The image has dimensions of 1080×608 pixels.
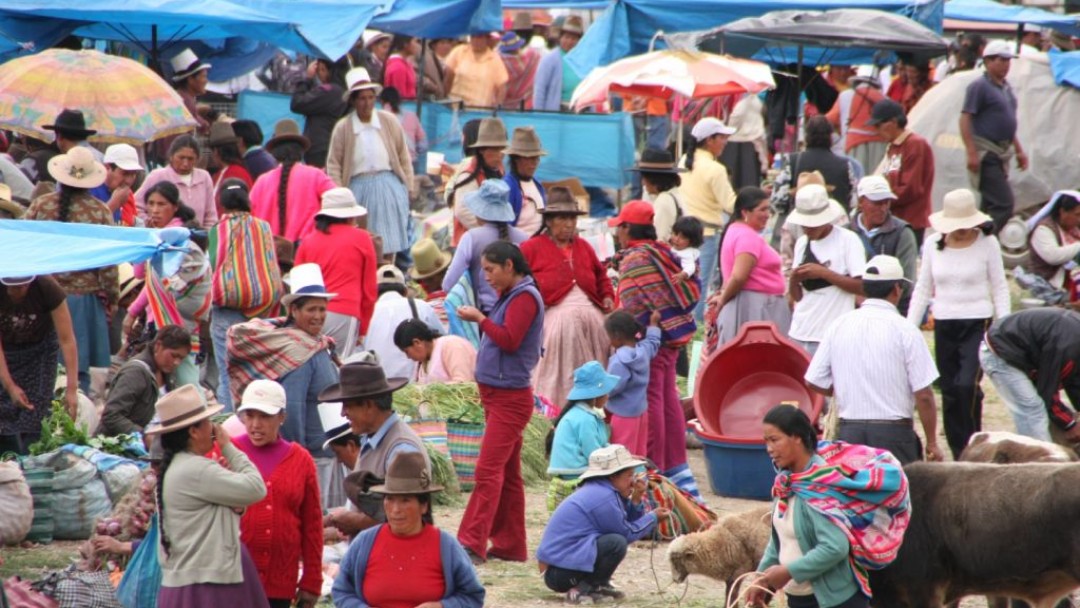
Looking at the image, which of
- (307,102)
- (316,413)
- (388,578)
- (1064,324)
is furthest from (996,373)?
(307,102)

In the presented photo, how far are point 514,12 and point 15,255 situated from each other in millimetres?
18249

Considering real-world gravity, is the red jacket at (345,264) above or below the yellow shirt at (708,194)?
above

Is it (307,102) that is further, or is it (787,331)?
(307,102)

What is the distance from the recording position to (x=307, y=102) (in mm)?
17016

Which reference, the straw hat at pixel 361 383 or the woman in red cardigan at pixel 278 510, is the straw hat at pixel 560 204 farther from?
the woman in red cardigan at pixel 278 510

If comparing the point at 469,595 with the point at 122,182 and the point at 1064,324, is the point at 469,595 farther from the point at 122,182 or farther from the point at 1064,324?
the point at 122,182

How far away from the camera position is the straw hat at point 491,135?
12.7 m

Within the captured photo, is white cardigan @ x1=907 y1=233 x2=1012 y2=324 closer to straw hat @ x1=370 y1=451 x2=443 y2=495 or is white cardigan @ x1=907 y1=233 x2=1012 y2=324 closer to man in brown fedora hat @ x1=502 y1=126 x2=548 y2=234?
man in brown fedora hat @ x1=502 y1=126 x2=548 y2=234

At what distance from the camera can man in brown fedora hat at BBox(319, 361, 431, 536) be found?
23.8 ft

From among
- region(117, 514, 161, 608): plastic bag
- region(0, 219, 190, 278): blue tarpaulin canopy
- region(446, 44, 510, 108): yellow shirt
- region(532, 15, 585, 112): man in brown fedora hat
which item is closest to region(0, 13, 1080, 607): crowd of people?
region(117, 514, 161, 608): plastic bag

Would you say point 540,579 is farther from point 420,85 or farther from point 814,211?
point 420,85

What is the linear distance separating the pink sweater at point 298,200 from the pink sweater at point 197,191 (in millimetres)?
449

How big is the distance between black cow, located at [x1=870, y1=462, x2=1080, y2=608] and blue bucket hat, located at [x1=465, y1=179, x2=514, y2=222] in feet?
14.4

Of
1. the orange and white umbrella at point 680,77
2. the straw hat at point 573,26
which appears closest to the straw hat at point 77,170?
the orange and white umbrella at point 680,77
